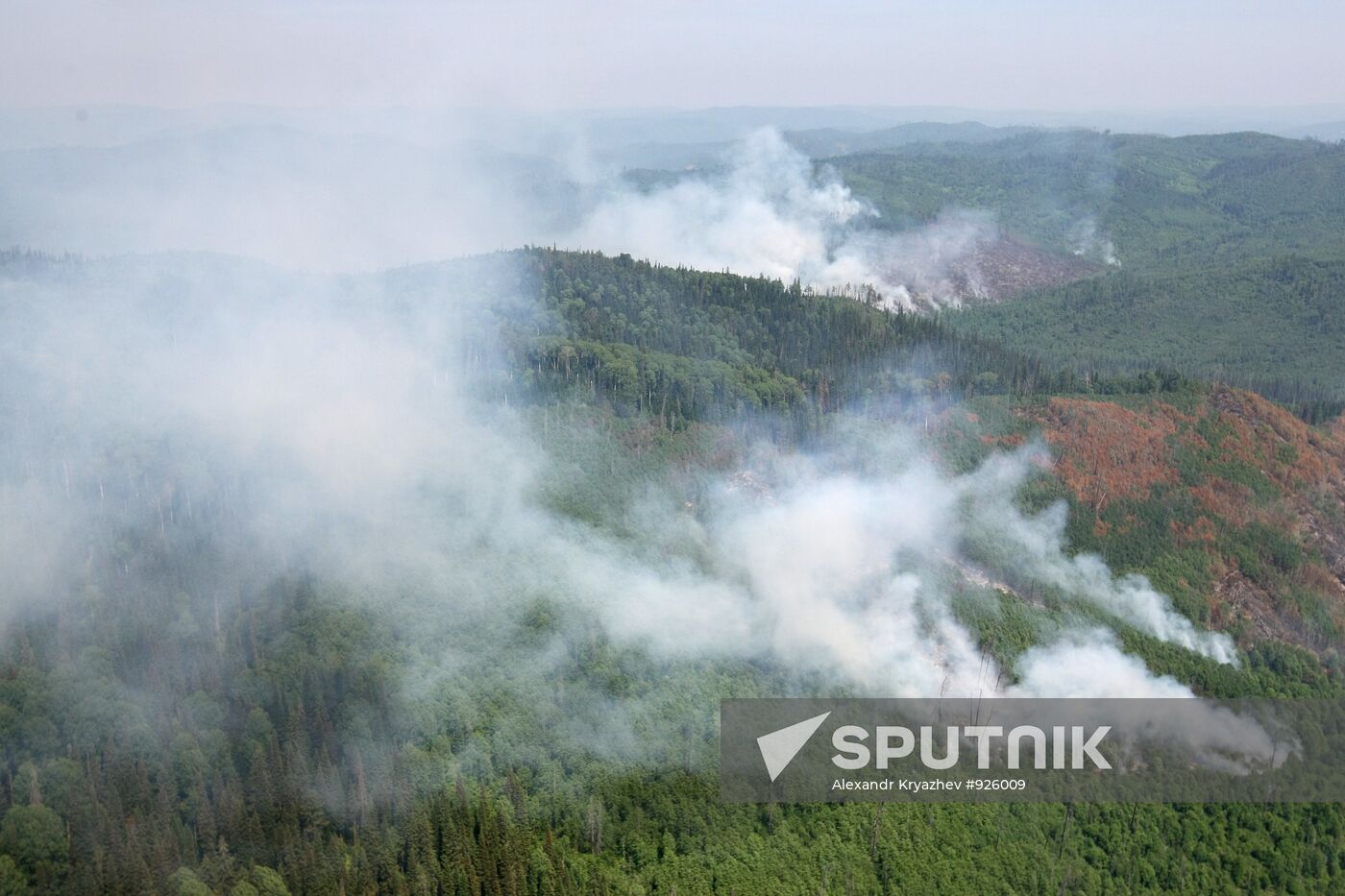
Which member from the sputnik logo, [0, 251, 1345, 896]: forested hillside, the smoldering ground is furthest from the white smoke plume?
the sputnik logo

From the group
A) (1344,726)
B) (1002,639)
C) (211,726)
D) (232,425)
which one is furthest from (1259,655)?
(232,425)

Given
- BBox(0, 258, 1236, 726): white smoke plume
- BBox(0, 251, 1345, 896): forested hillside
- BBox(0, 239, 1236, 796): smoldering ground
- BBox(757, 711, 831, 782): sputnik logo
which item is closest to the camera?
BBox(0, 251, 1345, 896): forested hillside

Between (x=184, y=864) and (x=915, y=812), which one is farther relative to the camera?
(x=915, y=812)

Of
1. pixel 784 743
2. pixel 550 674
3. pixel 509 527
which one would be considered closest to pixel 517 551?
pixel 509 527

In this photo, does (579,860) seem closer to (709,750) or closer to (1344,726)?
A: (709,750)

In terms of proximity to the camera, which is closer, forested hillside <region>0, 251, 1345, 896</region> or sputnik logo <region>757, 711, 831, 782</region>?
forested hillside <region>0, 251, 1345, 896</region>

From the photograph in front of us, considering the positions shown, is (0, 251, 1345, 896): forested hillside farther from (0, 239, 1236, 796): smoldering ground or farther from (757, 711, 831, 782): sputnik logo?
(757, 711, 831, 782): sputnik logo

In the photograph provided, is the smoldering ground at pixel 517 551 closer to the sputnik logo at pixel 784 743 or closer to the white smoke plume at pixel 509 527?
the white smoke plume at pixel 509 527

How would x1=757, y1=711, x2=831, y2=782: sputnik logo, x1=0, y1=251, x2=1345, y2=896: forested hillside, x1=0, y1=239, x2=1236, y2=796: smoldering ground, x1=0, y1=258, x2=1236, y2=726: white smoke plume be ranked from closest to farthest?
x1=0, y1=251, x2=1345, y2=896: forested hillside → x1=757, y1=711, x2=831, y2=782: sputnik logo → x1=0, y1=239, x2=1236, y2=796: smoldering ground → x1=0, y1=258, x2=1236, y2=726: white smoke plume
